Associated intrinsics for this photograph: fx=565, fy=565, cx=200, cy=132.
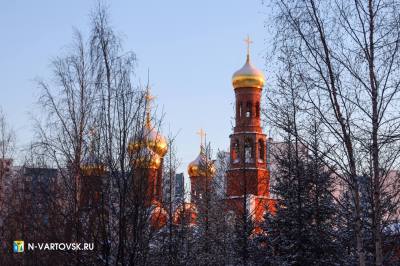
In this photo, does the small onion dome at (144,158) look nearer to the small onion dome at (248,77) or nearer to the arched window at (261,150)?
the arched window at (261,150)

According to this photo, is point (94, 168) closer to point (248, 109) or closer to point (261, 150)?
point (261, 150)

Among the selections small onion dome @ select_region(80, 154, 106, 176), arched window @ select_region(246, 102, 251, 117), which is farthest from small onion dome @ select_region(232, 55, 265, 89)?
small onion dome @ select_region(80, 154, 106, 176)

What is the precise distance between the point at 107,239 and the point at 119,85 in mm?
A: 2255

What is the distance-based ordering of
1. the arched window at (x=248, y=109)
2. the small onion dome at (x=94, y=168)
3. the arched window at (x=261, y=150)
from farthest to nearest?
the arched window at (x=248, y=109) → the arched window at (x=261, y=150) → the small onion dome at (x=94, y=168)

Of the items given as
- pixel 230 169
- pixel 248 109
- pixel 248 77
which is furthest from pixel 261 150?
pixel 230 169

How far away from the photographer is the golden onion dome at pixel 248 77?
35062 millimetres

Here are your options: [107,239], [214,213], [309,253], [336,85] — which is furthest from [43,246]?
[214,213]

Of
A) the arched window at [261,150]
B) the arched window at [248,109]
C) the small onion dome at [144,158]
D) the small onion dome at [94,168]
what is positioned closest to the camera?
the small onion dome at [144,158]

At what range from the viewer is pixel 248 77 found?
35188 millimetres

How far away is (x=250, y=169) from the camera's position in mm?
31828

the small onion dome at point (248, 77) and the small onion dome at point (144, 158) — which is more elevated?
the small onion dome at point (248, 77)

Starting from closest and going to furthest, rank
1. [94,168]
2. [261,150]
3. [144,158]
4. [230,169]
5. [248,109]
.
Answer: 1. [144,158]
2. [94,168]
3. [230,169]
4. [261,150]
5. [248,109]

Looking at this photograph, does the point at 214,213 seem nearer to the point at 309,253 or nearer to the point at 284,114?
the point at 309,253

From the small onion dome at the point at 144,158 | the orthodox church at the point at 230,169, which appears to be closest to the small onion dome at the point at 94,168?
the orthodox church at the point at 230,169
